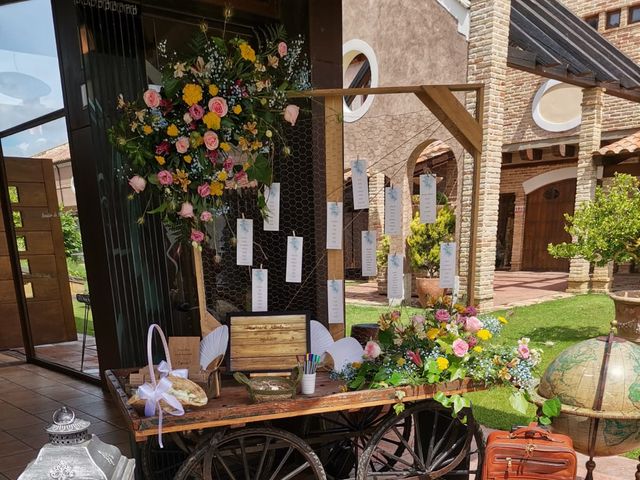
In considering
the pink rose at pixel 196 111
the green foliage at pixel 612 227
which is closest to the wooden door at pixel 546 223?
the green foliage at pixel 612 227

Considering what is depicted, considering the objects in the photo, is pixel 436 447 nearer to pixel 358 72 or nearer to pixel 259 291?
pixel 259 291

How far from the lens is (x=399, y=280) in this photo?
241 centimetres

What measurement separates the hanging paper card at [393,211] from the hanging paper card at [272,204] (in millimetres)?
583

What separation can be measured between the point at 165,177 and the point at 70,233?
311cm

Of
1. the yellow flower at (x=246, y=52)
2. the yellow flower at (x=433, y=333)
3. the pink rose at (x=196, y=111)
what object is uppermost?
the yellow flower at (x=246, y=52)

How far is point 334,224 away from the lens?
2.38 metres

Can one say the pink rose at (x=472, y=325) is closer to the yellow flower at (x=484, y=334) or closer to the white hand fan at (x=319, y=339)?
the yellow flower at (x=484, y=334)

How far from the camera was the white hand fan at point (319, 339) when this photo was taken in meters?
2.26

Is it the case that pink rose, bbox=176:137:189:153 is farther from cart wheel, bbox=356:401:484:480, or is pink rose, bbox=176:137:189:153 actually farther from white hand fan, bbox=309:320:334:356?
cart wheel, bbox=356:401:484:480

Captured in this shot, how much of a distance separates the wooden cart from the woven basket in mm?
27

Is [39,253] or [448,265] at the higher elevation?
[448,265]

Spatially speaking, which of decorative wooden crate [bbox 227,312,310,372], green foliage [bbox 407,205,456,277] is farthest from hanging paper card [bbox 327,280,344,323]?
green foliage [bbox 407,205,456,277]

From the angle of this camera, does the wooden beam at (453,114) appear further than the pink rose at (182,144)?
Yes

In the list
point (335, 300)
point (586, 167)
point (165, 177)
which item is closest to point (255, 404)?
point (335, 300)
